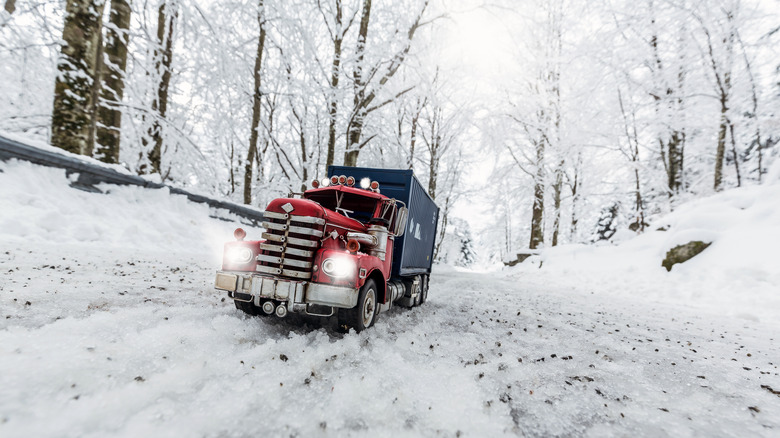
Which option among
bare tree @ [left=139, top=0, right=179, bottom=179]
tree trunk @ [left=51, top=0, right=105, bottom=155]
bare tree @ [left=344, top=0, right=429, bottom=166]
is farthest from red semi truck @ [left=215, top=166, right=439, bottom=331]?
bare tree @ [left=139, top=0, right=179, bottom=179]

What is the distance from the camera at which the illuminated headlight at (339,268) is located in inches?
153

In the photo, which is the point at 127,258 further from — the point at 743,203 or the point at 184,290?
the point at 743,203

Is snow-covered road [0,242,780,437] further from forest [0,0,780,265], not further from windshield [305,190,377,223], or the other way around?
forest [0,0,780,265]

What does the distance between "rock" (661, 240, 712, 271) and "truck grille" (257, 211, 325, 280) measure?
1120 centimetres

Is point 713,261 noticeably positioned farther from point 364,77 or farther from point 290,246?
point 364,77

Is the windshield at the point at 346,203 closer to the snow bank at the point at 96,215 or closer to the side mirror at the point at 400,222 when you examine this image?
the side mirror at the point at 400,222

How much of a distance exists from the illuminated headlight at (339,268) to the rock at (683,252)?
10.9 meters

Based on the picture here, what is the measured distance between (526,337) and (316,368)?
326 cm

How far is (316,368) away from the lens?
3.11m

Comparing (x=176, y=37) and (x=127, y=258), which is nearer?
(x=127, y=258)

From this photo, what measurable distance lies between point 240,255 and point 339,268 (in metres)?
1.29

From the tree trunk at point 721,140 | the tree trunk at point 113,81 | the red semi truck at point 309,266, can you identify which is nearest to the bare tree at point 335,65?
the tree trunk at point 113,81

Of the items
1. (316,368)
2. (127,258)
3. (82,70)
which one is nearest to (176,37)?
(82,70)

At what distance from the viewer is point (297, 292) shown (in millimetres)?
3801
